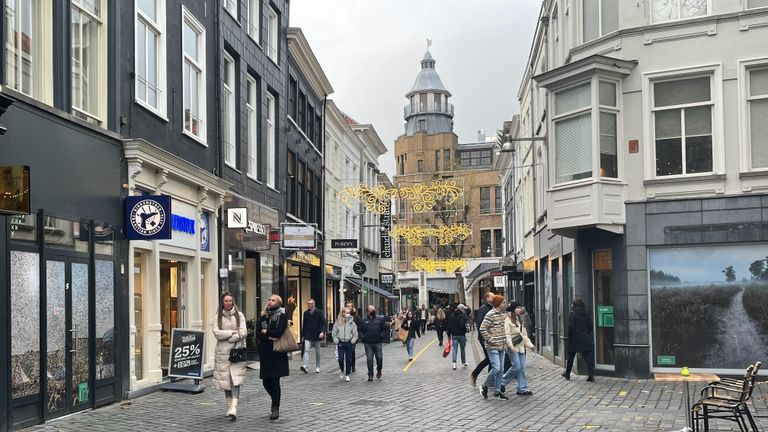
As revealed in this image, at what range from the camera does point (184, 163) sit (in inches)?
Answer: 660

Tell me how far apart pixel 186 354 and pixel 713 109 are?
1129 cm

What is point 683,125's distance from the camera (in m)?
17.3

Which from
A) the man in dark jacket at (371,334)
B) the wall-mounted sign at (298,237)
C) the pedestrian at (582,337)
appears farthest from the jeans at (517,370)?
the wall-mounted sign at (298,237)

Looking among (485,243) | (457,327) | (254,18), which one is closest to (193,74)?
(254,18)

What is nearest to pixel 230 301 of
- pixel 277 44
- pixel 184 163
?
pixel 184 163

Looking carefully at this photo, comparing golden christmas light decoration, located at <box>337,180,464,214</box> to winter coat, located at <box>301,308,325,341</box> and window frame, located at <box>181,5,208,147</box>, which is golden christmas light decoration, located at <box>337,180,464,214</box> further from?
window frame, located at <box>181,5,208,147</box>

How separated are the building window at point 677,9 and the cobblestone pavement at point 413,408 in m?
7.45

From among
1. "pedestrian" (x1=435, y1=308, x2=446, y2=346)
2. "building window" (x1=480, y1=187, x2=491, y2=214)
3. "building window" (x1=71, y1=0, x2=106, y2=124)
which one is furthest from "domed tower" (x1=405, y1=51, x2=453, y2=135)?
"building window" (x1=71, y1=0, x2=106, y2=124)

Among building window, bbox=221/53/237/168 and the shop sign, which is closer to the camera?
the shop sign

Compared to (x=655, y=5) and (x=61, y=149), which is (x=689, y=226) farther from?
(x=61, y=149)

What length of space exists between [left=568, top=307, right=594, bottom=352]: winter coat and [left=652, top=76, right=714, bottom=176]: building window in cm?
333

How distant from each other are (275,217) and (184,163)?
346 inches

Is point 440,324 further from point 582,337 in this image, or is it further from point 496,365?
point 496,365

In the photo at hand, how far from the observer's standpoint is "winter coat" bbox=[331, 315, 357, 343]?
18.3 m
